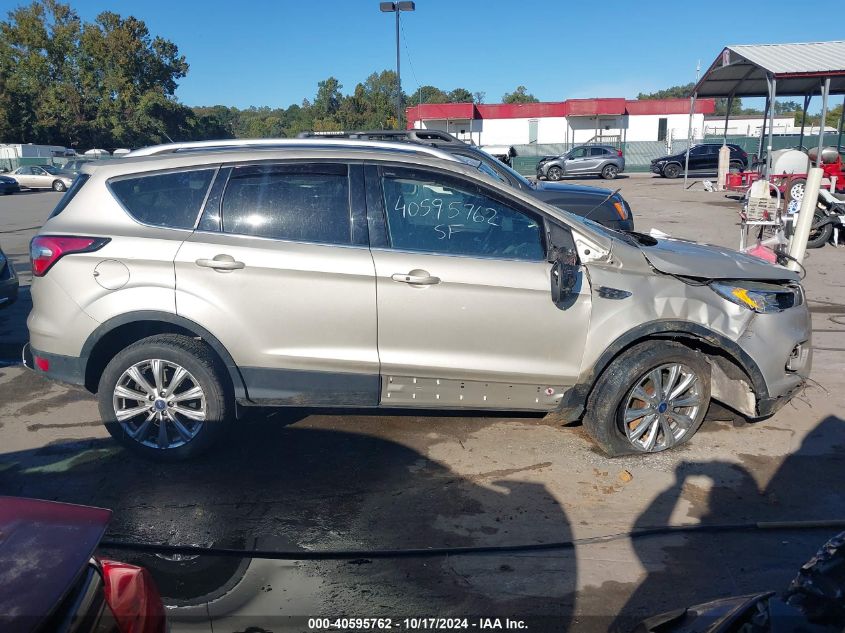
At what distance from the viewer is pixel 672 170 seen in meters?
35.2

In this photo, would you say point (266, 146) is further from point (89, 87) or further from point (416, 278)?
point (89, 87)

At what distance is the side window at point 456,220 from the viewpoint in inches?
174

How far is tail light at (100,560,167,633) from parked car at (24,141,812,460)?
2.26 meters

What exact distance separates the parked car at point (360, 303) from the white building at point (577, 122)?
47.2 meters

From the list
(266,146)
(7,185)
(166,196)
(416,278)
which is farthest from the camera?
(7,185)

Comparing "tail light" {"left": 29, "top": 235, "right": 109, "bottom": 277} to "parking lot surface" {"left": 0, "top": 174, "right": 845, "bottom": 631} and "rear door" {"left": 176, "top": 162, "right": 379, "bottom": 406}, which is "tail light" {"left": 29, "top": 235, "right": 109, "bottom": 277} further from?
"parking lot surface" {"left": 0, "top": 174, "right": 845, "bottom": 631}

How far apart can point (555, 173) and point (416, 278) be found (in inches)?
1293

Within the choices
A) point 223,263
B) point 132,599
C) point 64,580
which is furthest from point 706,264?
point 64,580

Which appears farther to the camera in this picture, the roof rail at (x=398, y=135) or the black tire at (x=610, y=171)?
the black tire at (x=610, y=171)

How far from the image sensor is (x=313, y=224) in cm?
443

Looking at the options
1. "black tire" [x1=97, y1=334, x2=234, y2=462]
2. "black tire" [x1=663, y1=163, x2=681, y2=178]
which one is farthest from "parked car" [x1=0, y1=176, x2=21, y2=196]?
"black tire" [x1=97, y1=334, x2=234, y2=462]

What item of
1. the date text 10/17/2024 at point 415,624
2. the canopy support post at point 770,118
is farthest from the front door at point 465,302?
the canopy support post at point 770,118

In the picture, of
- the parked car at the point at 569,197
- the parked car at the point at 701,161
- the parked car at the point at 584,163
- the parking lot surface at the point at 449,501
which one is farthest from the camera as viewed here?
the parked car at the point at 584,163

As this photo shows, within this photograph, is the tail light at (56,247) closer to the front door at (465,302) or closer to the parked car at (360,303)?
the parked car at (360,303)
